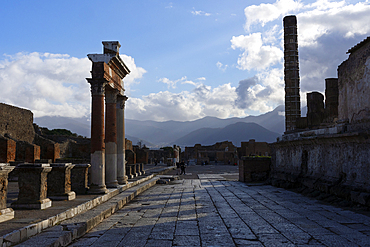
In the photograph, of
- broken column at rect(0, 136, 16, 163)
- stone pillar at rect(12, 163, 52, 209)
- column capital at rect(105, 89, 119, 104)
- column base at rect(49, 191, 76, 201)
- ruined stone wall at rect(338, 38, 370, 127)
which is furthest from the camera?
broken column at rect(0, 136, 16, 163)

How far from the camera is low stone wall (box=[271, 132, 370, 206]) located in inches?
316

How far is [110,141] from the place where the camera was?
11016 millimetres

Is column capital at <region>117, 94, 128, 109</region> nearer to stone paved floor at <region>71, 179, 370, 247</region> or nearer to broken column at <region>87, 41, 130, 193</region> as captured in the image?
broken column at <region>87, 41, 130, 193</region>

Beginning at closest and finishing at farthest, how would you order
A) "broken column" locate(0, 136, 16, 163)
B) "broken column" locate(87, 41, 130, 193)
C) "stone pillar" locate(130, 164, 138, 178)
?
"broken column" locate(87, 41, 130, 193) → "stone pillar" locate(130, 164, 138, 178) → "broken column" locate(0, 136, 16, 163)

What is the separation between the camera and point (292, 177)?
12711 mm

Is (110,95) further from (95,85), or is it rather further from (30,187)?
(30,187)

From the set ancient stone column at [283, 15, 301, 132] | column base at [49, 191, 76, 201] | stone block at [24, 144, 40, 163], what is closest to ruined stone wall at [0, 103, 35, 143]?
stone block at [24, 144, 40, 163]

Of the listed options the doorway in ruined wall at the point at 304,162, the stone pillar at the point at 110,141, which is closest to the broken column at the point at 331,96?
the doorway in ruined wall at the point at 304,162

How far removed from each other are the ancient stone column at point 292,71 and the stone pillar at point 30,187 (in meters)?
19.7

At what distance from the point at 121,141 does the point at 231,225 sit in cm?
722

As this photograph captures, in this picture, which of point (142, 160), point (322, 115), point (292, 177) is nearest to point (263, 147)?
point (142, 160)

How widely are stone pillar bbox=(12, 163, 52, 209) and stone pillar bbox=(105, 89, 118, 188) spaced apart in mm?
4624

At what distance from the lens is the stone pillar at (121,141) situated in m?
12.0

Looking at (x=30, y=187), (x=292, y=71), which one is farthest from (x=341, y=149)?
(x=292, y=71)
